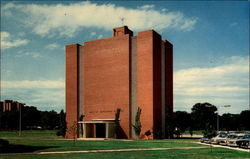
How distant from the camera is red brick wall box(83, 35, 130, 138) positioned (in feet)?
188

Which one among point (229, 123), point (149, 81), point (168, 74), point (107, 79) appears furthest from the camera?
point (229, 123)

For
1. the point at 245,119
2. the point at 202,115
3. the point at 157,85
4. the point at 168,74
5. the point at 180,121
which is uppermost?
the point at 168,74

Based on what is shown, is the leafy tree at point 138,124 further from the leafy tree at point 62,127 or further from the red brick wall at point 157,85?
the leafy tree at point 62,127

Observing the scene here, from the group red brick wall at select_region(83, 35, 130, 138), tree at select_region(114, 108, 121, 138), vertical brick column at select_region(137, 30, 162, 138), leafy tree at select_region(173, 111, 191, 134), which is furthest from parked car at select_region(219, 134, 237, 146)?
tree at select_region(114, 108, 121, 138)

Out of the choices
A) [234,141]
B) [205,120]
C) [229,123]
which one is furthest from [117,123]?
[229,123]

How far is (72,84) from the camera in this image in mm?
65000

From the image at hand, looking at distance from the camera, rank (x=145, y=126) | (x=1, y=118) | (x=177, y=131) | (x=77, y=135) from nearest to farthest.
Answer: (x=145, y=126), (x=177, y=131), (x=77, y=135), (x=1, y=118)

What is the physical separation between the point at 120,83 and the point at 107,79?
3356 mm

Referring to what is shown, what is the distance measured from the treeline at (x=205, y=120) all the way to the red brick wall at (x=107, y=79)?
11893mm

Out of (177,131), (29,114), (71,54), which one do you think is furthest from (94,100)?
(29,114)

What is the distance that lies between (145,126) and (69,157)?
1354 inches

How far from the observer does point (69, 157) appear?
20.5 m

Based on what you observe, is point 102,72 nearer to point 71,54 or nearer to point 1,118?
point 71,54

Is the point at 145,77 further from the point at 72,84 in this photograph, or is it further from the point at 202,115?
the point at 202,115
